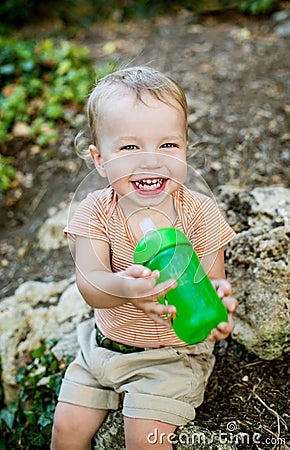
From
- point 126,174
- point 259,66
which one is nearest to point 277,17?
point 259,66

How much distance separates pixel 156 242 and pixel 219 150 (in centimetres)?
214

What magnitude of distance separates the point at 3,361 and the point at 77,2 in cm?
429

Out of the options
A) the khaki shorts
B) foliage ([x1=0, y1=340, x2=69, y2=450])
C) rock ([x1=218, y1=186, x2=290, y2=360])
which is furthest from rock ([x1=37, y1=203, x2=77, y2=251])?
the khaki shorts

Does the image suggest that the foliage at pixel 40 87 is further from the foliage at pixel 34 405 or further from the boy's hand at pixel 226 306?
the boy's hand at pixel 226 306

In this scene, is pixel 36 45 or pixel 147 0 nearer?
pixel 36 45

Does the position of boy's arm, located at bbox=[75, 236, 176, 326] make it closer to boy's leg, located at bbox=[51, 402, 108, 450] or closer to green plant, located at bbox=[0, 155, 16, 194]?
boy's leg, located at bbox=[51, 402, 108, 450]

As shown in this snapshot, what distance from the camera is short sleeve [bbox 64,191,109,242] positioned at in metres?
1.90

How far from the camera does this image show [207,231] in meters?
1.92

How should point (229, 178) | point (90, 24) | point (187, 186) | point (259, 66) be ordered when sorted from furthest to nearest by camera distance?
point (90, 24) < point (259, 66) < point (229, 178) < point (187, 186)

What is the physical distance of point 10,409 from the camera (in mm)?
2498

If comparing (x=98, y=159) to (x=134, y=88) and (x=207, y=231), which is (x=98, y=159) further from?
(x=207, y=231)

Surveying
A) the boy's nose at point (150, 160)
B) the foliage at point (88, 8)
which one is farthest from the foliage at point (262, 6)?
the boy's nose at point (150, 160)

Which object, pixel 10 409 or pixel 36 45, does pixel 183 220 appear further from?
pixel 36 45

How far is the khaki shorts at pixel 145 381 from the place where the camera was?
1.94 meters
